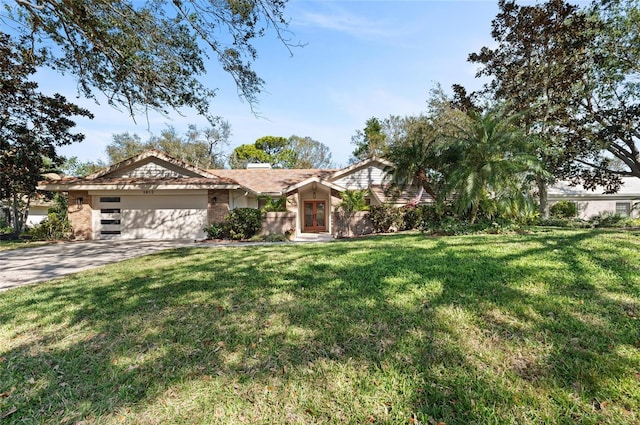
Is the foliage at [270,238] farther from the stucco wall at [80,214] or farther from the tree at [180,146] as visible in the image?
the tree at [180,146]

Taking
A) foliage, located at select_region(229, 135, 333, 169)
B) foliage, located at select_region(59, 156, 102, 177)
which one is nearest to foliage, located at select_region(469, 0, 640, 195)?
foliage, located at select_region(229, 135, 333, 169)

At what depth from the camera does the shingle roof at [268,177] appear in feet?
62.5

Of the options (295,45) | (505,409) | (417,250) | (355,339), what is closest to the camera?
(505,409)

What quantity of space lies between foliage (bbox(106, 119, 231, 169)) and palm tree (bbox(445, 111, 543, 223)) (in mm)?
29626

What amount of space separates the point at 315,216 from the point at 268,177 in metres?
4.52

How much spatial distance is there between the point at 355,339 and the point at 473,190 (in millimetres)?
9748

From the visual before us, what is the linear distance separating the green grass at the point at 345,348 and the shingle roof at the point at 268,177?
1379 cm

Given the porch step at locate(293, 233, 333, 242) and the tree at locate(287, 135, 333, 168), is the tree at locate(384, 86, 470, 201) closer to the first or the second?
the porch step at locate(293, 233, 333, 242)

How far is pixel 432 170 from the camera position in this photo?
1363cm

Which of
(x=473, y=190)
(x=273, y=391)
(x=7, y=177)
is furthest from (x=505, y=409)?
(x=7, y=177)

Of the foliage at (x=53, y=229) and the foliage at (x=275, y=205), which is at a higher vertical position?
the foliage at (x=275, y=205)

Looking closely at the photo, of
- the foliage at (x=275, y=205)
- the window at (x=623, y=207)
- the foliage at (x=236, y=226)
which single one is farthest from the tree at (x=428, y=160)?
the window at (x=623, y=207)

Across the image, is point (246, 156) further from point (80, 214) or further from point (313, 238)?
point (313, 238)

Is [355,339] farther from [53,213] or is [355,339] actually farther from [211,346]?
[53,213]
